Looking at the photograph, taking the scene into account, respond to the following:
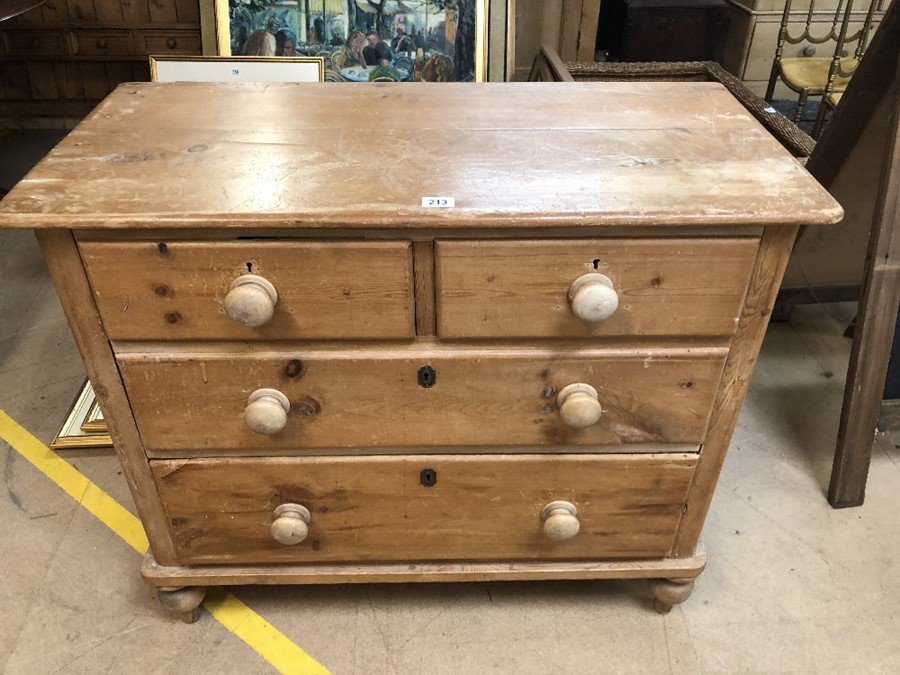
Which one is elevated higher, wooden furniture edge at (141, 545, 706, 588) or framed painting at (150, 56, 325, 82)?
framed painting at (150, 56, 325, 82)

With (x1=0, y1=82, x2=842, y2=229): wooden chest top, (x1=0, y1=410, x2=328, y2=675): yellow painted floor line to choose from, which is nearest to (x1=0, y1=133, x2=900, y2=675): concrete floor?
(x1=0, y1=410, x2=328, y2=675): yellow painted floor line

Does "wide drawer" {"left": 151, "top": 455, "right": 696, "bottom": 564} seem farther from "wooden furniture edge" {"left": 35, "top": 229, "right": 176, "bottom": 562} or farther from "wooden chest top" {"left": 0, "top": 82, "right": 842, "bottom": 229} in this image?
"wooden chest top" {"left": 0, "top": 82, "right": 842, "bottom": 229}

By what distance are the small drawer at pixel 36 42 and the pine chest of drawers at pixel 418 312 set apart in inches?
96.3

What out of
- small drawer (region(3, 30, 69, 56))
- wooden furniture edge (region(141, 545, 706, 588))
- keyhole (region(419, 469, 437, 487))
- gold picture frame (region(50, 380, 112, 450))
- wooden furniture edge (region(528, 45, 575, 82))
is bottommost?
gold picture frame (region(50, 380, 112, 450))

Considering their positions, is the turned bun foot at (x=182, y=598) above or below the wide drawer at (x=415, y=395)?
below

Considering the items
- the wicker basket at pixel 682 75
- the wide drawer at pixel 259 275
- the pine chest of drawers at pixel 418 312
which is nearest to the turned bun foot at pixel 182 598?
the pine chest of drawers at pixel 418 312

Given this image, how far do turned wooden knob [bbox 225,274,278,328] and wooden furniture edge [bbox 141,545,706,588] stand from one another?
627 mm

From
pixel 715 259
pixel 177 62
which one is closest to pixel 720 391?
pixel 715 259

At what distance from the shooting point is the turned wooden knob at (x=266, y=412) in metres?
1.16

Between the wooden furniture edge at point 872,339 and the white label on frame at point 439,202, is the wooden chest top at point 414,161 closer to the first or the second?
the white label on frame at point 439,202

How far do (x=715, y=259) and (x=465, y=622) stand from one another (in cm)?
93

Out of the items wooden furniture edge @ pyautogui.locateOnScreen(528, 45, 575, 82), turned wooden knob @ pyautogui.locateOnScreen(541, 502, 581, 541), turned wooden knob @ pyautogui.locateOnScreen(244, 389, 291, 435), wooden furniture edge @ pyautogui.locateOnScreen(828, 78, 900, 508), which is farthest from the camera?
wooden furniture edge @ pyautogui.locateOnScreen(528, 45, 575, 82)

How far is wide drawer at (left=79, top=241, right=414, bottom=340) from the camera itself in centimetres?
106

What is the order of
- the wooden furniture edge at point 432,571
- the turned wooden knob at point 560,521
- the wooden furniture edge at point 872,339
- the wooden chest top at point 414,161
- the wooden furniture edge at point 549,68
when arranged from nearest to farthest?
1. the wooden chest top at point 414,161
2. the turned wooden knob at point 560,521
3. the wooden furniture edge at point 432,571
4. the wooden furniture edge at point 872,339
5. the wooden furniture edge at point 549,68
